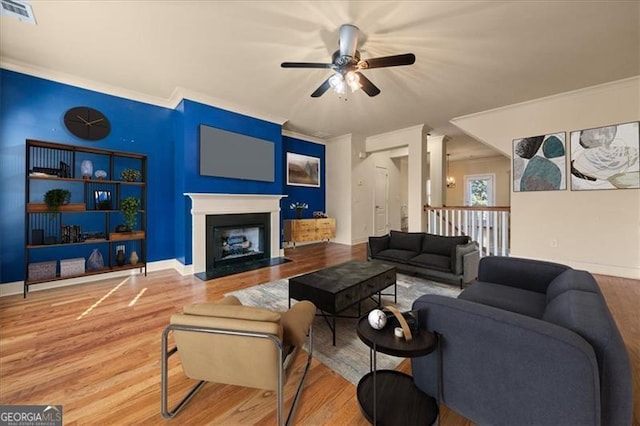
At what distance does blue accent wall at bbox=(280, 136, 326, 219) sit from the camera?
6439mm

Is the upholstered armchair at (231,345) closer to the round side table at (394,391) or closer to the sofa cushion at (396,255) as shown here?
the round side table at (394,391)

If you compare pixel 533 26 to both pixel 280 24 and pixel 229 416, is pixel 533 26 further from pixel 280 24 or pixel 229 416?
pixel 229 416

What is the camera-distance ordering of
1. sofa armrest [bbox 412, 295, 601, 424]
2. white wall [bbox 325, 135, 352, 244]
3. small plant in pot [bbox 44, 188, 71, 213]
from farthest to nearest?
white wall [bbox 325, 135, 352, 244] → small plant in pot [bbox 44, 188, 71, 213] → sofa armrest [bbox 412, 295, 601, 424]

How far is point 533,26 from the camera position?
2.57 m

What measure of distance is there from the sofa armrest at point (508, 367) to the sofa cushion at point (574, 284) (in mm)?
756

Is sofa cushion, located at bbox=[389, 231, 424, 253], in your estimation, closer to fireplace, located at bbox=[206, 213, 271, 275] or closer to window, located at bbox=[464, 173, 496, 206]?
fireplace, located at bbox=[206, 213, 271, 275]

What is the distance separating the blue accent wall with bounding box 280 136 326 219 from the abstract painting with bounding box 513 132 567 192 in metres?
4.36

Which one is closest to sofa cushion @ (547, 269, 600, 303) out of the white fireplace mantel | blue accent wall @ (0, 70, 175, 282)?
the white fireplace mantel

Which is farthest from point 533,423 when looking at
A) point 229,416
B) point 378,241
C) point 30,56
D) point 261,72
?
point 30,56

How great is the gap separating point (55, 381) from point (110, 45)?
10.7ft

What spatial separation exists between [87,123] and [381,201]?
6760 mm

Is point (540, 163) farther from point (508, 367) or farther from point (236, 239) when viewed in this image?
point (236, 239)

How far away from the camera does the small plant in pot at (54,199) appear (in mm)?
3201

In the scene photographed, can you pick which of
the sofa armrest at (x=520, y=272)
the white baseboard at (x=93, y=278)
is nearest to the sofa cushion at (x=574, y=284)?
the sofa armrest at (x=520, y=272)
